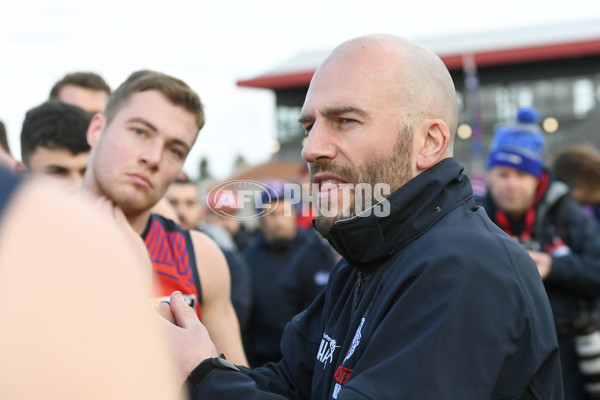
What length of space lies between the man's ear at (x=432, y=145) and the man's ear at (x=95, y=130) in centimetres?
160

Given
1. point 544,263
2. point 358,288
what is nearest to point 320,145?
point 358,288

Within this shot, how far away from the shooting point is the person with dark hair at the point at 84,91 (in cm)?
451

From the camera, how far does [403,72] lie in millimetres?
1997

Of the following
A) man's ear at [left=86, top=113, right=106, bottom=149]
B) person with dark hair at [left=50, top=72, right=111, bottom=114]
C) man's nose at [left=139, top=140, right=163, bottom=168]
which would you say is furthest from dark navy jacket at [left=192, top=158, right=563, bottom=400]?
person with dark hair at [left=50, top=72, right=111, bottom=114]

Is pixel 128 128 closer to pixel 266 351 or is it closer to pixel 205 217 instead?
pixel 266 351

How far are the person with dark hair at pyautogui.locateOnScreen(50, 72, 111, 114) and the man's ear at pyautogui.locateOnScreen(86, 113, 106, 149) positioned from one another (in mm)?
1601

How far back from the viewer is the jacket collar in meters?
1.82

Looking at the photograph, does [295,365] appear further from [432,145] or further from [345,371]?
[432,145]

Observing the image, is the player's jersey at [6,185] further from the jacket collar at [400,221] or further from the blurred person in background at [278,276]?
the blurred person in background at [278,276]

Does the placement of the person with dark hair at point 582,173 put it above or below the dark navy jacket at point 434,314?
below

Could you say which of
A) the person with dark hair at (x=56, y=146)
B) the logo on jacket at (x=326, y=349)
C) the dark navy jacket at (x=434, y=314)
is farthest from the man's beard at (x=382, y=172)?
the person with dark hair at (x=56, y=146)

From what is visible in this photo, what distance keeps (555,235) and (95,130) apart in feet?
9.38

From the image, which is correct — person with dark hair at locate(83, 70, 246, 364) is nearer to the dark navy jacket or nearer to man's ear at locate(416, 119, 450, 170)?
the dark navy jacket

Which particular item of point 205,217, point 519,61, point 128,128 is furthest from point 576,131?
point 128,128
